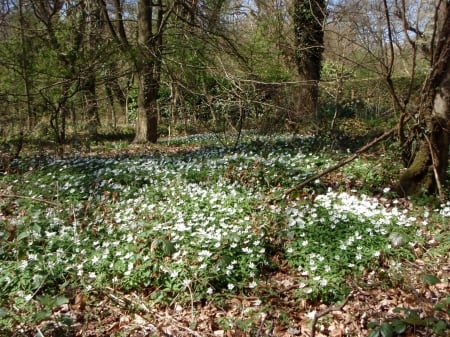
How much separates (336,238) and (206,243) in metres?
1.33

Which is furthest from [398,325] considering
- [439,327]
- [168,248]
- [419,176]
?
[419,176]

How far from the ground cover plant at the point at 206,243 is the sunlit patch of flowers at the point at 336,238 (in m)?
0.01

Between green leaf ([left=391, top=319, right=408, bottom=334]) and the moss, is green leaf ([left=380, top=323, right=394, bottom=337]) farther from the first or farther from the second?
the moss

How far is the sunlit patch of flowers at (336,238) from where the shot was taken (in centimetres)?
371

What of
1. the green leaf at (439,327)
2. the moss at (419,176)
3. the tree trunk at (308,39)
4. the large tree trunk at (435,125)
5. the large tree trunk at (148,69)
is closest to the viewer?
the green leaf at (439,327)

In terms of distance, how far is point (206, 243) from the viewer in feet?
13.6

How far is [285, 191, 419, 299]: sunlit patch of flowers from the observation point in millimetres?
3711

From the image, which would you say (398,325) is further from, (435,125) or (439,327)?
(435,125)

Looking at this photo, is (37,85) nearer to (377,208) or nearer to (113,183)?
(113,183)

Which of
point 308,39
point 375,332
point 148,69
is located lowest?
point 375,332

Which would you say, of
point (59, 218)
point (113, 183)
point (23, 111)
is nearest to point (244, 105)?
point (113, 183)

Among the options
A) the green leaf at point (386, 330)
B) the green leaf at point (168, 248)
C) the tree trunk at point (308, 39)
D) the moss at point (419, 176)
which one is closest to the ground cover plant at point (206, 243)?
the green leaf at point (168, 248)

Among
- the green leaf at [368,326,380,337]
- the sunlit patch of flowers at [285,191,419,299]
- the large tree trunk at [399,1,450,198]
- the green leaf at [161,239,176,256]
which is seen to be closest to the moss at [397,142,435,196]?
the large tree trunk at [399,1,450,198]

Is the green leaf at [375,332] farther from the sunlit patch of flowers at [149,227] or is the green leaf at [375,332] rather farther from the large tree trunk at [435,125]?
the large tree trunk at [435,125]
